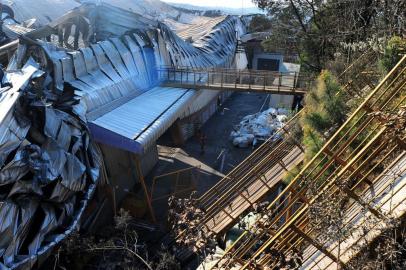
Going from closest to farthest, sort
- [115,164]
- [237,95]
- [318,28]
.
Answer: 1. [115,164]
2. [318,28]
3. [237,95]

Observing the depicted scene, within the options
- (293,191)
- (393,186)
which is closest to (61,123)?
(293,191)

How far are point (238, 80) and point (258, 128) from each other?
330cm

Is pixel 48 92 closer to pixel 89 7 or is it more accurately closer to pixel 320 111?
Answer: pixel 320 111

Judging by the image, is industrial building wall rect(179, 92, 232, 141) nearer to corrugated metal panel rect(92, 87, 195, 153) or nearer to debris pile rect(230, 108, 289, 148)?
debris pile rect(230, 108, 289, 148)

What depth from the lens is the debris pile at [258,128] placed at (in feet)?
64.7

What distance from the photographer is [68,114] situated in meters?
10.4

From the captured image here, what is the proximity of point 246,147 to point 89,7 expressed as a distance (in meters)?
10.9

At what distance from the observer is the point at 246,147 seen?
19734 mm

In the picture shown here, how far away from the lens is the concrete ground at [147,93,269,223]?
15344mm

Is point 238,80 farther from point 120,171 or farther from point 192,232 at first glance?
point 192,232

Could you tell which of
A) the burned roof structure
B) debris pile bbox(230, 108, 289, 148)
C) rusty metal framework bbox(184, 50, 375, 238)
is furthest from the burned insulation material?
debris pile bbox(230, 108, 289, 148)

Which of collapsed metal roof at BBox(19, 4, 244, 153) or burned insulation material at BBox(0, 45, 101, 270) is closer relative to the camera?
burned insulation material at BBox(0, 45, 101, 270)

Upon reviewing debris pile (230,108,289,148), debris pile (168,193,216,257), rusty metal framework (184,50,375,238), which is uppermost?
debris pile (168,193,216,257)

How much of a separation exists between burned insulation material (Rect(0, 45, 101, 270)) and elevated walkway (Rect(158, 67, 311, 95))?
30.1 ft
